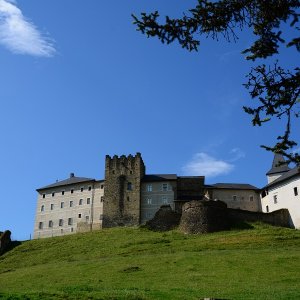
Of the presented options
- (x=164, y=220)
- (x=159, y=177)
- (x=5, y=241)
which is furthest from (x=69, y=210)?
(x=164, y=220)

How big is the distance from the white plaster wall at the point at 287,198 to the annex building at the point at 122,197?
5077 millimetres

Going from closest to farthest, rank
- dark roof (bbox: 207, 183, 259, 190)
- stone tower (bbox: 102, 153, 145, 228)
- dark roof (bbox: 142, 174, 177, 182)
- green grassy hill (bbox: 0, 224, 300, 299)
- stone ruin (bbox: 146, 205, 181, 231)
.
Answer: green grassy hill (bbox: 0, 224, 300, 299)
stone ruin (bbox: 146, 205, 181, 231)
stone tower (bbox: 102, 153, 145, 228)
dark roof (bbox: 207, 183, 259, 190)
dark roof (bbox: 142, 174, 177, 182)

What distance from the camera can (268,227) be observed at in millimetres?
63781

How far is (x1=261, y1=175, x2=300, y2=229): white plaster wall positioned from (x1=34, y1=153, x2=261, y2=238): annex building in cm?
508

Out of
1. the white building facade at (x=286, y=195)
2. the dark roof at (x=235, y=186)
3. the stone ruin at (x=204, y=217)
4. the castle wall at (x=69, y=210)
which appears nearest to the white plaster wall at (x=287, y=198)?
the white building facade at (x=286, y=195)

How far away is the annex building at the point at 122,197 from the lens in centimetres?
8069

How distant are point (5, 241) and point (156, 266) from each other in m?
35.0

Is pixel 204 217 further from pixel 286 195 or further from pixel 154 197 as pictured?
pixel 154 197

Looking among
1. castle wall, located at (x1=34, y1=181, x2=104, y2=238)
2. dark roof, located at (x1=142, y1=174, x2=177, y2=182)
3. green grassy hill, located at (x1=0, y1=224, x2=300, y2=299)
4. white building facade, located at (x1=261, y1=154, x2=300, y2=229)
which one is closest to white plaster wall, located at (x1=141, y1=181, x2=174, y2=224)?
dark roof, located at (x1=142, y1=174, x2=177, y2=182)

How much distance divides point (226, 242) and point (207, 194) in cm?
2783

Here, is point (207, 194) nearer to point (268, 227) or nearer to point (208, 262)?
point (268, 227)

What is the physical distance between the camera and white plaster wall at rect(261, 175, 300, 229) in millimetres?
68062

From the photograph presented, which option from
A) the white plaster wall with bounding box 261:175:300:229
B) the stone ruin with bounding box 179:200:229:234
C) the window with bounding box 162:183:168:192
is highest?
the window with bounding box 162:183:168:192

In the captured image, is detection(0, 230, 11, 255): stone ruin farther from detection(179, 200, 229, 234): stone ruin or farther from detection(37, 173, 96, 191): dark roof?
detection(179, 200, 229, 234): stone ruin
